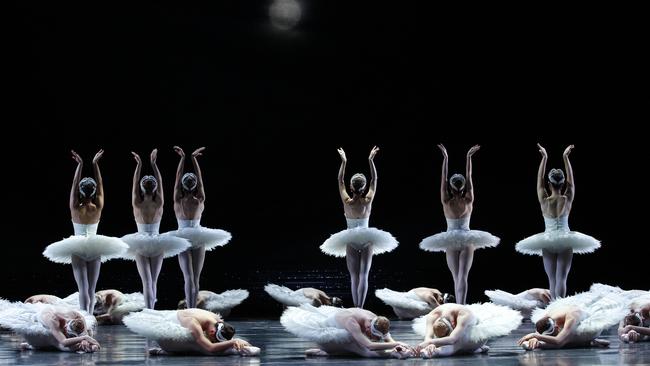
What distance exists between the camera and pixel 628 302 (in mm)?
5441

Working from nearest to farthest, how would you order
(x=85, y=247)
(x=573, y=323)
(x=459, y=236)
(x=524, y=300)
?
(x=573, y=323)
(x=85, y=247)
(x=459, y=236)
(x=524, y=300)

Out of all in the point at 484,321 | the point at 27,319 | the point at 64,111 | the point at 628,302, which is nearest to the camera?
the point at 484,321

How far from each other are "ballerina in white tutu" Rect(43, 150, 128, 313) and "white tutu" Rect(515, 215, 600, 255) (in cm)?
333

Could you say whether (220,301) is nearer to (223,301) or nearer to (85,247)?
(223,301)

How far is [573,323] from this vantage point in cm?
487

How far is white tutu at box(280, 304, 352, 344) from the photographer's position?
4.60 metres

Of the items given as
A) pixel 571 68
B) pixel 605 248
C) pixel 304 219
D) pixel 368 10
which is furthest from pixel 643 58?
pixel 304 219

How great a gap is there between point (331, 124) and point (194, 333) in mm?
5864

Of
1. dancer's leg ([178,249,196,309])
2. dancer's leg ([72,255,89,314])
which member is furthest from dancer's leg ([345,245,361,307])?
dancer's leg ([72,255,89,314])

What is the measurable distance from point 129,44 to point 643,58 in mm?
5691

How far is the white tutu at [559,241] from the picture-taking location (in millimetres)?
7406

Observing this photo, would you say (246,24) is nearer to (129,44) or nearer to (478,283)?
(129,44)

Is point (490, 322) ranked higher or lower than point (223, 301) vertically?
lower

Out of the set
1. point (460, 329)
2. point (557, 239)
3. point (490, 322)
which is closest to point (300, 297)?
point (557, 239)
